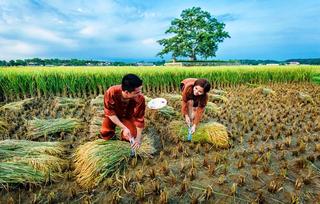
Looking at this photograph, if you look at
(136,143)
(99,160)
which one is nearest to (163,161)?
(136,143)

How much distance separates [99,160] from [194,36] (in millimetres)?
31228

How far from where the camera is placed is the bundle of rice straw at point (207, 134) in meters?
4.63

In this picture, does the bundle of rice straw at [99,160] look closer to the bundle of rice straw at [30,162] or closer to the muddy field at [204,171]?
the muddy field at [204,171]

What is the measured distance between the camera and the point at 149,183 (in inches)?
135

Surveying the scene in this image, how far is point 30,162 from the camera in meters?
3.71

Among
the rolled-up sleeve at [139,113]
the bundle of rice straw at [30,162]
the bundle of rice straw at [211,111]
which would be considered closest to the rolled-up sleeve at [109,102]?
the rolled-up sleeve at [139,113]

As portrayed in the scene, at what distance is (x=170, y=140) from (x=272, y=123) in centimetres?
238

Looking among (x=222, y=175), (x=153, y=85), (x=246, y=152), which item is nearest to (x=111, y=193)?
(x=222, y=175)

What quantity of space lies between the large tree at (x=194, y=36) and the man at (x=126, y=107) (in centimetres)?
2877

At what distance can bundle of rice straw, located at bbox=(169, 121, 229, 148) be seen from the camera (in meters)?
4.63

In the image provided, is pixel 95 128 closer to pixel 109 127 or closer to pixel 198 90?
pixel 109 127

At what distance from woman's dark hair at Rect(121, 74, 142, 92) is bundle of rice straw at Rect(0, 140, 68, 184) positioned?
1.27 meters

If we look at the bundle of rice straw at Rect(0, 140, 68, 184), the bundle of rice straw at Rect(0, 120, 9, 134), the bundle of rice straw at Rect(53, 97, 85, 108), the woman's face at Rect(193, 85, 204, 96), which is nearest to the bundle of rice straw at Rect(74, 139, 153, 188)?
the bundle of rice straw at Rect(0, 140, 68, 184)

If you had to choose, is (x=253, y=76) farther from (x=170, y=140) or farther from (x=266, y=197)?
(x=266, y=197)
